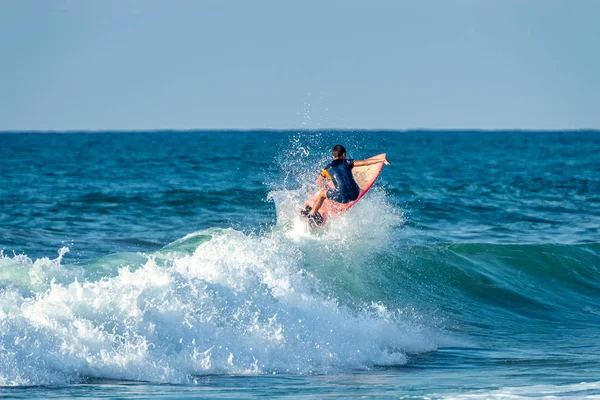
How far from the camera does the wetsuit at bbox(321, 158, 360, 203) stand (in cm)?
1393

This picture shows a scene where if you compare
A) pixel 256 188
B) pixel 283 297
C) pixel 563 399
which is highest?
pixel 256 188

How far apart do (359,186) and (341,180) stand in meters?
1.33

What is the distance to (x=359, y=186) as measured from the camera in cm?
1524

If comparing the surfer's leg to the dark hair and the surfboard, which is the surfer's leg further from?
the dark hair

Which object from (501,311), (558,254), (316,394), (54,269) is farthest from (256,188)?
(316,394)

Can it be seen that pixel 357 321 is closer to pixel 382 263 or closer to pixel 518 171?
pixel 382 263

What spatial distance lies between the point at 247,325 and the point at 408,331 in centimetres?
221

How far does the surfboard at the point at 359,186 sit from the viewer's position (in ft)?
49.0

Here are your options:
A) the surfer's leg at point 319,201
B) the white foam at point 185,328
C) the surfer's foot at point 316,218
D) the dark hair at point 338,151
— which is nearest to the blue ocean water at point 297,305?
the white foam at point 185,328

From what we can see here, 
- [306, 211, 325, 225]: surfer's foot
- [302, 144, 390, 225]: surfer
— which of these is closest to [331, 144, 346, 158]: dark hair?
[302, 144, 390, 225]: surfer

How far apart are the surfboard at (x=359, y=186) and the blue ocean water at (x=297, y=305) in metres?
0.26

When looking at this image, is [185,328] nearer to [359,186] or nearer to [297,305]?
[297,305]

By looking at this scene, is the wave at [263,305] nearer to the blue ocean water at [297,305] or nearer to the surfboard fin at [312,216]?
the blue ocean water at [297,305]

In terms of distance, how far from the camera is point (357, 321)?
10.6 m
